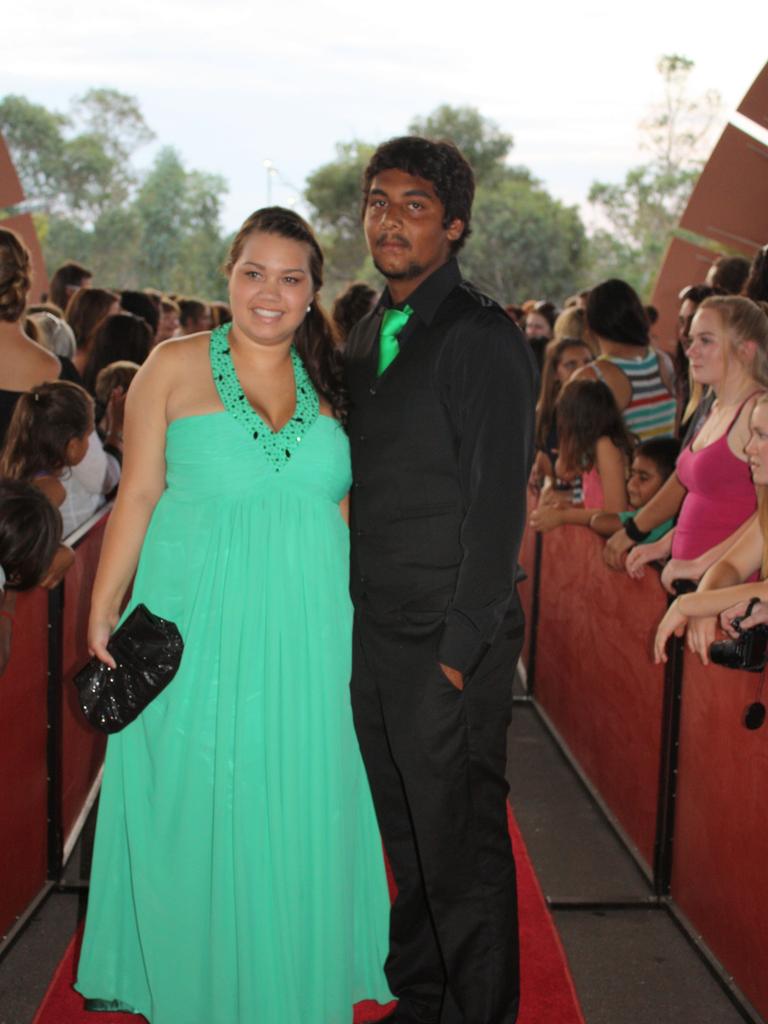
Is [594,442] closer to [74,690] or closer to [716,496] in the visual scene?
[716,496]

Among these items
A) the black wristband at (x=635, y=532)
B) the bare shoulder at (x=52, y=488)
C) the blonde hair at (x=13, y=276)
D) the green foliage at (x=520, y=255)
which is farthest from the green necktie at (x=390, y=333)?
the green foliage at (x=520, y=255)

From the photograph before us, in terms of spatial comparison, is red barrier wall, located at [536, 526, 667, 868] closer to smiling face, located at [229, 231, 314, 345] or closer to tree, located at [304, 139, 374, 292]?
smiling face, located at [229, 231, 314, 345]

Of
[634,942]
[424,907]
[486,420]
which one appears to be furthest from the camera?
[634,942]

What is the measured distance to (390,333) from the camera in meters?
2.96

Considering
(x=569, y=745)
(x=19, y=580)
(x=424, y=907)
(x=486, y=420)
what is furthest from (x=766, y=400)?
(x=569, y=745)

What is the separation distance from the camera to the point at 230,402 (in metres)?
2.89

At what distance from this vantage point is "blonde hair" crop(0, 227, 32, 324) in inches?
185

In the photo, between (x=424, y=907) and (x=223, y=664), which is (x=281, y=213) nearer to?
(x=223, y=664)

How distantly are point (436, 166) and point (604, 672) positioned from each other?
2761 mm

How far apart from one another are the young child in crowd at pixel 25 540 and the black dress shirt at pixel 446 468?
1.26m

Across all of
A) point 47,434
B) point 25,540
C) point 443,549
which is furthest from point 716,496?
point 47,434

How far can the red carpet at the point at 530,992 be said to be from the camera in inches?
125

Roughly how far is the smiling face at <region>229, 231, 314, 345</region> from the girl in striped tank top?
3.30 meters

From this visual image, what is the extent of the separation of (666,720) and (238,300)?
2.16 m
